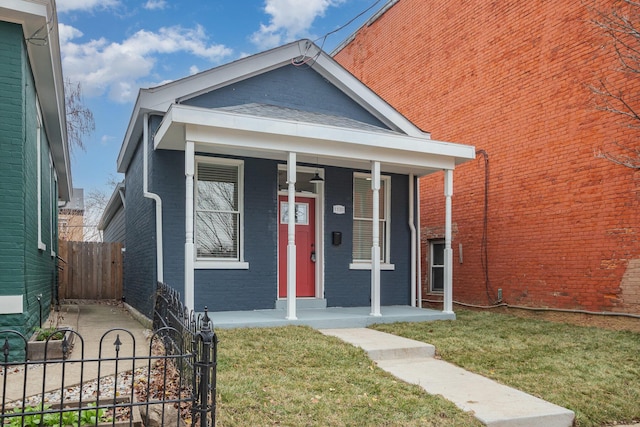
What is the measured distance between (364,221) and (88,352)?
19.2ft

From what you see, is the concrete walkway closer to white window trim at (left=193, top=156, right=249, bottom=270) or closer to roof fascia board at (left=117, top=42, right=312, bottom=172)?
white window trim at (left=193, top=156, right=249, bottom=270)

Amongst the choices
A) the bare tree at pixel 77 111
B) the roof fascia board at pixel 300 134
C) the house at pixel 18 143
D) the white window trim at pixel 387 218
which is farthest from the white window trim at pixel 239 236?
the bare tree at pixel 77 111

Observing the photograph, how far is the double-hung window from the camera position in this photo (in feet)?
34.0

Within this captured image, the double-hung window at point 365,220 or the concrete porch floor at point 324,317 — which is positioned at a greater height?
the double-hung window at point 365,220

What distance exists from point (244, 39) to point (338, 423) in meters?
14.3

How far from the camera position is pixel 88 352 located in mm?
6324

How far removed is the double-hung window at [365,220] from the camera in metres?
10.4

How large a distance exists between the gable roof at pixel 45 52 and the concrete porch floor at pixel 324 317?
4388 millimetres

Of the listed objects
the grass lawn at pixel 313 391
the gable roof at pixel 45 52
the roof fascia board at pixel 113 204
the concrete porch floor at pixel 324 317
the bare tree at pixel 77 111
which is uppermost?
the bare tree at pixel 77 111

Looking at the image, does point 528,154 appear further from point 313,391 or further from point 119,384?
point 119,384

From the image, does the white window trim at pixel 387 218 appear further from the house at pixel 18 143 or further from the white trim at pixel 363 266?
the house at pixel 18 143

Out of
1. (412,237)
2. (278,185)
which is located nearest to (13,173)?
(278,185)

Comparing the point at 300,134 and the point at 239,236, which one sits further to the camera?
the point at 239,236

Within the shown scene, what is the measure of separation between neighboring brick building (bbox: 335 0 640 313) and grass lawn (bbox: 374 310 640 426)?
127 centimetres
